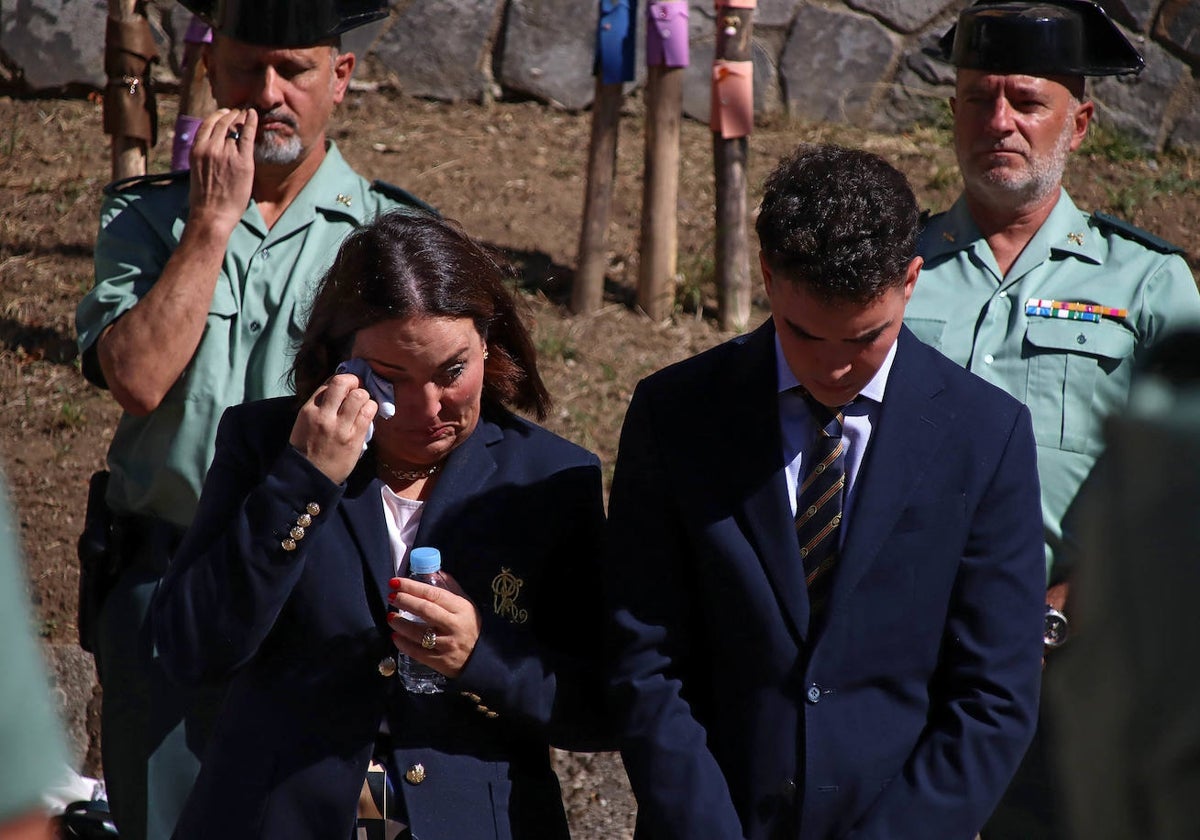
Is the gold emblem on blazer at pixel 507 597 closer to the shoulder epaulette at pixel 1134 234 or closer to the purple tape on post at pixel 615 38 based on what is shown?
the shoulder epaulette at pixel 1134 234

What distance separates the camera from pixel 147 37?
5.30 metres

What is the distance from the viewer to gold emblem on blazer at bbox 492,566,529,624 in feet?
8.73

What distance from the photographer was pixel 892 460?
251 cm

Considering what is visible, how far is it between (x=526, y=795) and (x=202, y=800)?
55 cm

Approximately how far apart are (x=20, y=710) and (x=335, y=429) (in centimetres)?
122

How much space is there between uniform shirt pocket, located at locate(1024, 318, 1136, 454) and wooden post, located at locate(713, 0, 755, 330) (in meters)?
2.77

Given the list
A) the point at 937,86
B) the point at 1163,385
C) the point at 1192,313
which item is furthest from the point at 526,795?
the point at 937,86

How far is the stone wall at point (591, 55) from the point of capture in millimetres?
7746

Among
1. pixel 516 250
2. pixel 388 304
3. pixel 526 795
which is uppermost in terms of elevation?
pixel 388 304

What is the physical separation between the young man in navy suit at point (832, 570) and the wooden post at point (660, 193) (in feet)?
11.4

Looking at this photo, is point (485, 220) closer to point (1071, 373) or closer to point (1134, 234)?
point (1134, 234)

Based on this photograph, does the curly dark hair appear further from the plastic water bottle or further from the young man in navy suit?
the plastic water bottle

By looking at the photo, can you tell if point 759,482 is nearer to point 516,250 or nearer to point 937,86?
point 516,250

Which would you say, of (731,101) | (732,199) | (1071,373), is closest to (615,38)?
(731,101)
